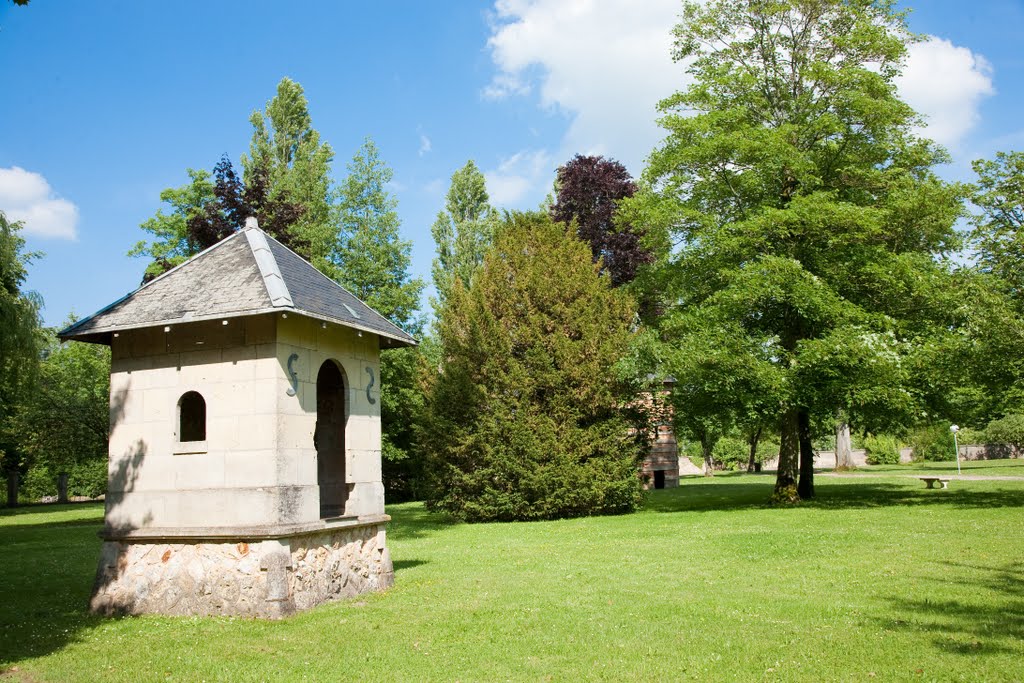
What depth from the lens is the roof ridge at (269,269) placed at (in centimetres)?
984

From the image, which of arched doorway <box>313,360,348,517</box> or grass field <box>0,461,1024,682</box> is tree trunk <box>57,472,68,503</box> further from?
arched doorway <box>313,360,348,517</box>

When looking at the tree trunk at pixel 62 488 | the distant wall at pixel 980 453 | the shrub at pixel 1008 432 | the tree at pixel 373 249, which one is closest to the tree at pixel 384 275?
the tree at pixel 373 249

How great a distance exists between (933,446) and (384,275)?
42.1 m

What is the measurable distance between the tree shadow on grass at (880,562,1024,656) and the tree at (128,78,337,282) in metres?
16.9

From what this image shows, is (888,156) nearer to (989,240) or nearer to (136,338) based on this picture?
(989,240)

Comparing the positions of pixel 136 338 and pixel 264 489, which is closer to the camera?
pixel 264 489

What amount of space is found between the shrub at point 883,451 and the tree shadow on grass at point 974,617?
4734 cm

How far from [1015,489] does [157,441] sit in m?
24.0

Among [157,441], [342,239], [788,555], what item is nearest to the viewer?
[157,441]

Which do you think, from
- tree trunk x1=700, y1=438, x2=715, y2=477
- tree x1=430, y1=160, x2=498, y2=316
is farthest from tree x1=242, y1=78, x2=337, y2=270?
tree trunk x1=700, y1=438, x2=715, y2=477

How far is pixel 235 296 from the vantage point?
33.7 feet

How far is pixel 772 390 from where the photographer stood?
19547mm

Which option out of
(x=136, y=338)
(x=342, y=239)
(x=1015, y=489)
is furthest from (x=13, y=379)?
(x=1015, y=489)

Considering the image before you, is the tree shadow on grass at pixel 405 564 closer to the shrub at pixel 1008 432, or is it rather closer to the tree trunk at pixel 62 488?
the tree trunk at pixel 62 488
